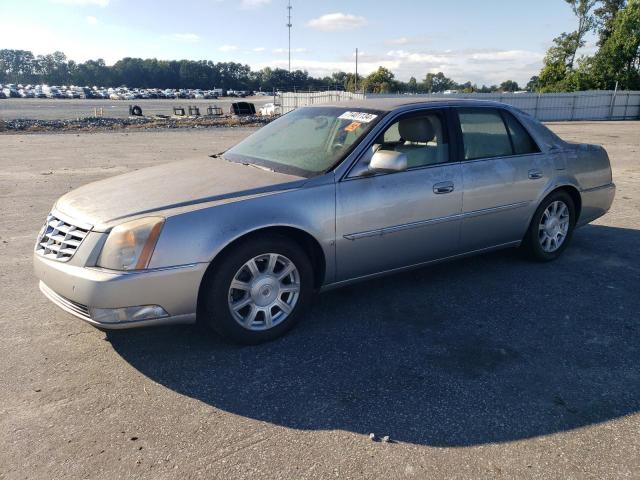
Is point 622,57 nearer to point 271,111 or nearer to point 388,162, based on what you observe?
point 271,111

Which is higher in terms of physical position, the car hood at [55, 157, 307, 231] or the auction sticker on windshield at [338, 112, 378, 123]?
the auction sticker on windshield at [338, 112, 378, 123]

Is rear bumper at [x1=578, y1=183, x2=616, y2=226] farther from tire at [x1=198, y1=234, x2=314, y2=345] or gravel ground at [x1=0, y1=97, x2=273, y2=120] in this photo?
gravel ground at [x1=0, y1=97, x2=273, y2=120]

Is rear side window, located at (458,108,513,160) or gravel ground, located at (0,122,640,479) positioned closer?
gravel ground, located at (0,122,640,479)

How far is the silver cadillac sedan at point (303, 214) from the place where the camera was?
3.10 m

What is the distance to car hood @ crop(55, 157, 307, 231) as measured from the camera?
128 inches

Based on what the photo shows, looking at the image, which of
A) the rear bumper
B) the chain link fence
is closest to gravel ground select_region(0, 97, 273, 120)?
the chain link fence

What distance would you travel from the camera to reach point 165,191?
3.55m

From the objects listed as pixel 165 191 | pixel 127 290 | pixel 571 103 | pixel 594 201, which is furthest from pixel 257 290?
pixel 571 103

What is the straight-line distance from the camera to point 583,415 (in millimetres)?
2775

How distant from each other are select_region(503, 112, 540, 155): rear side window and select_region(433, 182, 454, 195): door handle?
1041 millimetres

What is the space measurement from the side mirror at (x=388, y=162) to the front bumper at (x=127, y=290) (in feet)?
4.75

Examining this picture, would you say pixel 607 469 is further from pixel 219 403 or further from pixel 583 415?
pixel 219 403

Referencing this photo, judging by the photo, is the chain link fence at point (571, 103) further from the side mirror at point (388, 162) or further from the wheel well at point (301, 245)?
the wheel well at point (301, 245)

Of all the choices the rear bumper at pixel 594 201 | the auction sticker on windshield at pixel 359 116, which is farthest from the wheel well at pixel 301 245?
the rear bumper at pixel 594 201
